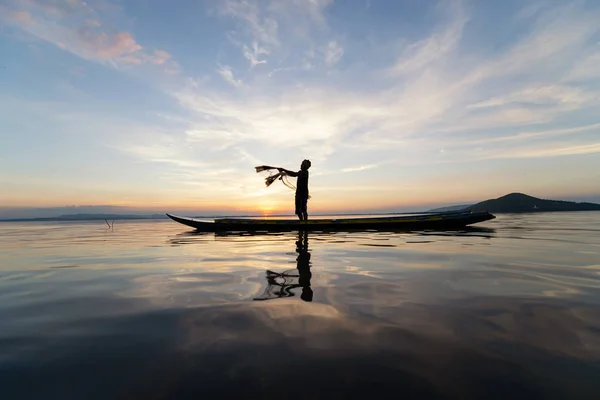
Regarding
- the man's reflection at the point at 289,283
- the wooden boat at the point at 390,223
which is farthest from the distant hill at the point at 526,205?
the man's reflection at the point at 289,283

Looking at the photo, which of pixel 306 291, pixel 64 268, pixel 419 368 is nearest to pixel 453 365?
pixel 419 368

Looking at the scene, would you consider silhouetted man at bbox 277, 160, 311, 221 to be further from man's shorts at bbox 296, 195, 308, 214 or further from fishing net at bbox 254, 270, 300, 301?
fishing net at bbox 254, 270, 300, 301

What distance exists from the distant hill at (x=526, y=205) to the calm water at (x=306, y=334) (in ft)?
426

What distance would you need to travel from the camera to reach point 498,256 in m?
7.29

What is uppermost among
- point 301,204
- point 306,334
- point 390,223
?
point 301,204

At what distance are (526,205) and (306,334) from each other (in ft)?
531

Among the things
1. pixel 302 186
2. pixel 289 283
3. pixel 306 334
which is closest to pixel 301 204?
pixel 302 186

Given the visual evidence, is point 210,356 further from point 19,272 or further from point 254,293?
point 19,272

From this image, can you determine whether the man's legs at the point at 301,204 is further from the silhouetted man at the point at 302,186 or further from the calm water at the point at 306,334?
the calm water at the point at 306,334

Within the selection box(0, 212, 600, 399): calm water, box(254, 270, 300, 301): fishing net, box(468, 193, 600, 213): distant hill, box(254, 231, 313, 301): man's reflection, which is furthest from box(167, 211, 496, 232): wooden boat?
box(468, 193, 600, 213): distant hill

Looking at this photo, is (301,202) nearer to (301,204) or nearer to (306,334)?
(301,204)

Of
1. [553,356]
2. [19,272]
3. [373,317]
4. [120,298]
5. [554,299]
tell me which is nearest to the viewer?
[553,356]

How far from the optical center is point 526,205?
426 ft

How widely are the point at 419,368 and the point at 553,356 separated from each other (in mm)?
1150
